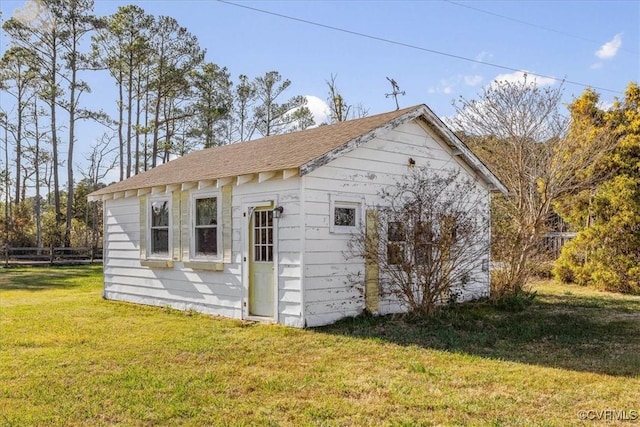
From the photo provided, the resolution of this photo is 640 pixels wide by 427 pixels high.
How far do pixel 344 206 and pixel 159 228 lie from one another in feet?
14.6

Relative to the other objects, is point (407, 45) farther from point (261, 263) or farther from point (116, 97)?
point (116, 97)

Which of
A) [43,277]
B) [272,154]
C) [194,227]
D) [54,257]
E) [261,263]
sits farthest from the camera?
[54,257]

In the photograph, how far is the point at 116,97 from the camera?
104 ft

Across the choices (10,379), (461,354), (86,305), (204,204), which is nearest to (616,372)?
(461,354)

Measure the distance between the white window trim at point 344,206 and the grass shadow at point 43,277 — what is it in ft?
33.8

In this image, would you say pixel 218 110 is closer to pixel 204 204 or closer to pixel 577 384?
pixel 204 204

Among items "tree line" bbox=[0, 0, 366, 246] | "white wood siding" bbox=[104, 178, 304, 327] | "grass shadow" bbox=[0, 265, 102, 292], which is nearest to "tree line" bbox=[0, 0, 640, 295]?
"tree line" bbox=[0, 0, 366, 246]

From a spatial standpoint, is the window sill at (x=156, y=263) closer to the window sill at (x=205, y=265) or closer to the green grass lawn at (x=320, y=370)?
the window sill at (x=205, y=265)

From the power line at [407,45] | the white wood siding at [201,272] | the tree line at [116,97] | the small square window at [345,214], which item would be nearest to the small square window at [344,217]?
the small square window at [345,214]

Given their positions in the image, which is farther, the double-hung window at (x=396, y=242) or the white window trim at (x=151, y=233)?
the white window trim at (x=151, y=233)

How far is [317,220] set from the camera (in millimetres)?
8734

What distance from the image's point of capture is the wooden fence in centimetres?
2445

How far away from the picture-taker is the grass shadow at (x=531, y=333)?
6.47 metres

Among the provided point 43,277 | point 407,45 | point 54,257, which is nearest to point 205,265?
point 407,45
